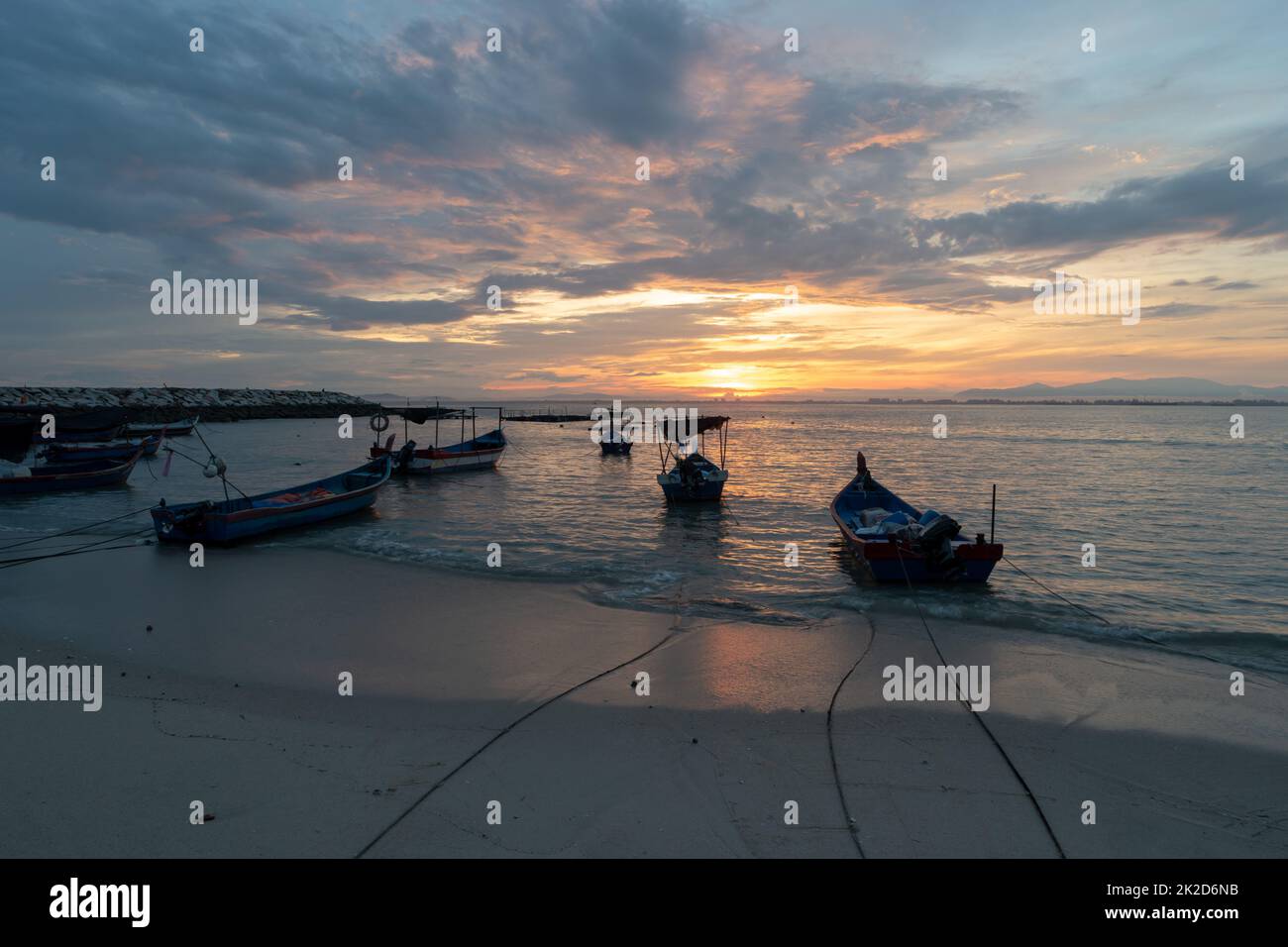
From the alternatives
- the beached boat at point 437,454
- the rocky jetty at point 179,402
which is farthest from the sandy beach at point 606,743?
the rocky jetty at point 179,402

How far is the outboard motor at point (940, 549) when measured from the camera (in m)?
14.1

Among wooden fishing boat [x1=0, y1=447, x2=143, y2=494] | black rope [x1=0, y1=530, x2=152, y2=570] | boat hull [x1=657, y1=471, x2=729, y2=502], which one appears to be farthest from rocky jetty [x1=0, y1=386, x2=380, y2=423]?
boat hull [x1=657, y1=471, x2=729, y2=502]

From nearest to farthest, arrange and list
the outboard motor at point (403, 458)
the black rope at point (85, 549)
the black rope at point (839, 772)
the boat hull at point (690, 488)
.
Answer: the black rope at point (839, 772)
the black rope at point (85, 549)
the boat hull at point (690, 488)
the outboard motor at point (403, 458)

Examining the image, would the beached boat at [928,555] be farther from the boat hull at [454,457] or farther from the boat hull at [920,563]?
the boat hull at [454,457]

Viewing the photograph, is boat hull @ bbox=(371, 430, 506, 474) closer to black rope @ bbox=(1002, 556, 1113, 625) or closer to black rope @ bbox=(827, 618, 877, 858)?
black rope @ bbox=(1002, 556, 1113, 625)

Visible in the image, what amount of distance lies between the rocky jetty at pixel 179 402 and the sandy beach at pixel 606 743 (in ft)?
222

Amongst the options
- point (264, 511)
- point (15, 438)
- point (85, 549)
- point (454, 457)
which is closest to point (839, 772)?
point (264, 511)

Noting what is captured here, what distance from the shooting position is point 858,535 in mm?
15961

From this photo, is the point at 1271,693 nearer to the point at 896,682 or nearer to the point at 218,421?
the point at 896,682

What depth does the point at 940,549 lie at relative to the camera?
14.1 meters

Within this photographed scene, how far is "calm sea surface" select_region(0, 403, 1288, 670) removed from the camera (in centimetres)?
1310

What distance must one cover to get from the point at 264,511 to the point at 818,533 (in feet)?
56.5

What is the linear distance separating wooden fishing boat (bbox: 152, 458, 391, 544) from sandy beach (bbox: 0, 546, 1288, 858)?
6.02m
